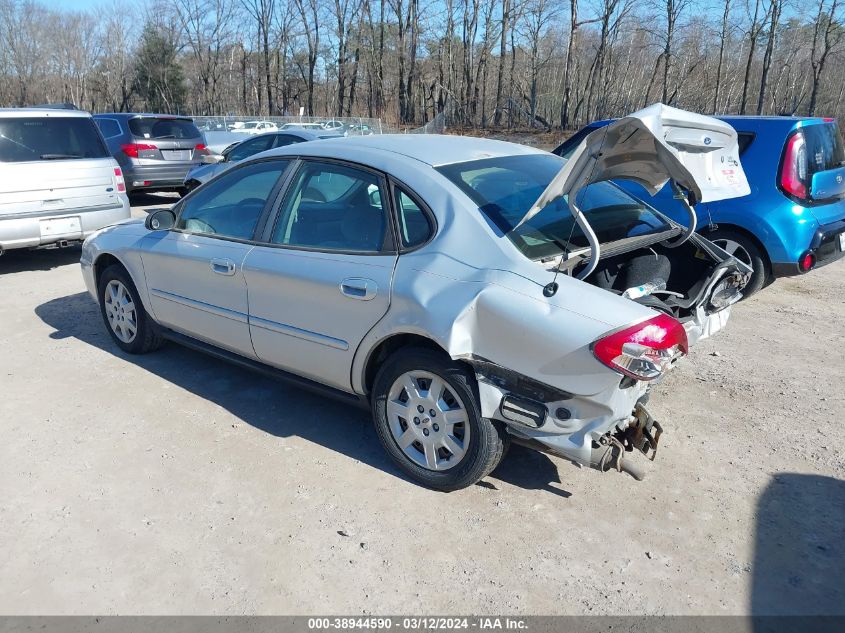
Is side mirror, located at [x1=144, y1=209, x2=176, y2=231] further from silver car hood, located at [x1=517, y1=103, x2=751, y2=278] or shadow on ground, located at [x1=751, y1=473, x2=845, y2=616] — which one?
shadow on ground, located at [x1=751, y1=473, x2=845, y2=616]

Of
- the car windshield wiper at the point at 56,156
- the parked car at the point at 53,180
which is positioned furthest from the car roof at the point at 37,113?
the car windshield wiper at the point at 56,156

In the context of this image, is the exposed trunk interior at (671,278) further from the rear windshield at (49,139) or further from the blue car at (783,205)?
the rear windshield at (49,139)

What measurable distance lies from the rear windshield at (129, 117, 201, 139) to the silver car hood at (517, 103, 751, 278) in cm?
1097

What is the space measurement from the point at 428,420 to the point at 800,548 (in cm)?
175

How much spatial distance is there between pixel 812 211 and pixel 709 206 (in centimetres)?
84

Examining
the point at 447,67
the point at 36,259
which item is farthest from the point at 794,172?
the point at 447,67

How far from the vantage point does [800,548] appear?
9.44 feet

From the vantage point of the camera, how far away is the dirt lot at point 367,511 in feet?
8.70

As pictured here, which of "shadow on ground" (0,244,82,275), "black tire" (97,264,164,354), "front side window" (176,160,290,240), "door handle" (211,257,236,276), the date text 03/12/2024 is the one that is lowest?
the date text 03/12/2024

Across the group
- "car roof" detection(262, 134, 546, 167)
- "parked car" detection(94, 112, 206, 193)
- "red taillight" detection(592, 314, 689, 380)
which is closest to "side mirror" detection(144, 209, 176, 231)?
"car roof" detection(262, 134, 546, 167)

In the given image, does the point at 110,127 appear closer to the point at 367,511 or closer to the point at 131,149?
the point at 131,149

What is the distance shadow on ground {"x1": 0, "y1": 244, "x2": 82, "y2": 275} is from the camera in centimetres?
799

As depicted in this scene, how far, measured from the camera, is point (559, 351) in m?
2.72

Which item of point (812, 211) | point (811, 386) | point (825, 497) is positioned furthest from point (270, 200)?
point (812, 211)
